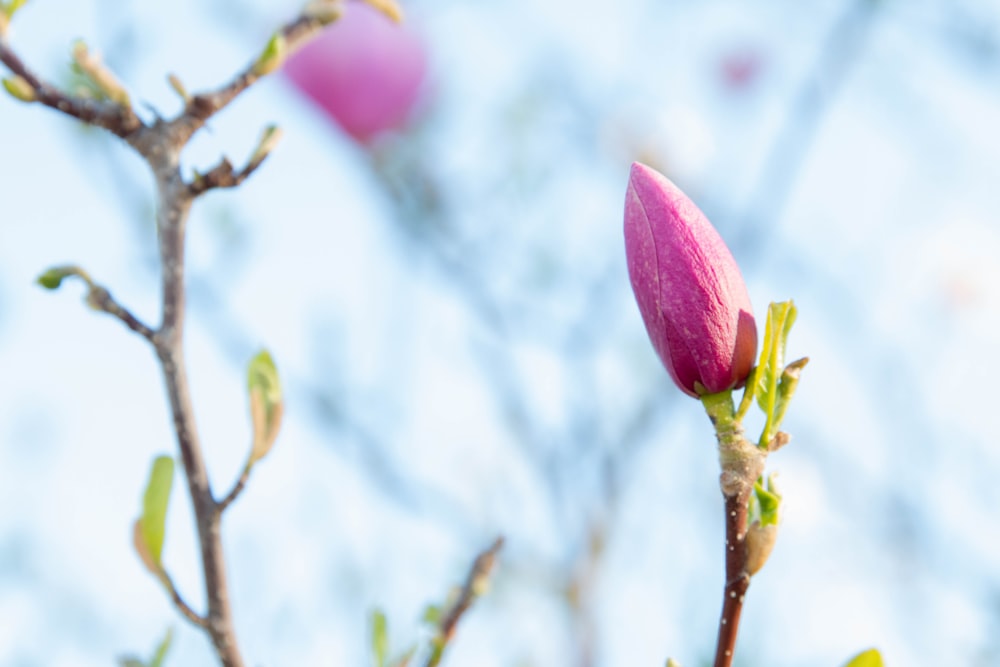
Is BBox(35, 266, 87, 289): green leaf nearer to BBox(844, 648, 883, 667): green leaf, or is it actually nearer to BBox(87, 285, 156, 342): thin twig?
BBox(87, 285, 156, 342): thin twig

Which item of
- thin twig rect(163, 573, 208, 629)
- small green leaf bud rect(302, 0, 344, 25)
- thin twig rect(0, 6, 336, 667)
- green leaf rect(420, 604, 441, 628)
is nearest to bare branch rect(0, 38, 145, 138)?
thin twig rect(0, 6, 336, 667)

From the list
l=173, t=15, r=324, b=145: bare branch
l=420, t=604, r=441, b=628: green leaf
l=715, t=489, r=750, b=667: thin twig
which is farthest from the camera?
l=420, t=604, r=441, b=628: green leaf

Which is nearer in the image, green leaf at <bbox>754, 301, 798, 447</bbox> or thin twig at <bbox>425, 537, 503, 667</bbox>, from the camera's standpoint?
green leaf at <bbox>754, 301, 798, 447</bbox>

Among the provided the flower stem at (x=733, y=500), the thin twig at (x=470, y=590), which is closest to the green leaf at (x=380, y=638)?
the thin twig at (x=470, y=590)

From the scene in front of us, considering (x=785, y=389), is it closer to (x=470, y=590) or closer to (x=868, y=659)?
(x=868, y=659)

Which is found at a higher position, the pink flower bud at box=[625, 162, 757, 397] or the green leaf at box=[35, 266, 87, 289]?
the pink flower bud at box=[625, 162, 757, 397]

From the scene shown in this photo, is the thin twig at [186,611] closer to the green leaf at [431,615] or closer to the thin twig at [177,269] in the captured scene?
the thin twig at [177,269]

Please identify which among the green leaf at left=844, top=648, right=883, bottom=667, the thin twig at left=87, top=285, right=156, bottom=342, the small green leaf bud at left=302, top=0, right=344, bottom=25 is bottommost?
the thin twig at left=87, top=285, right=156, bottom=342
